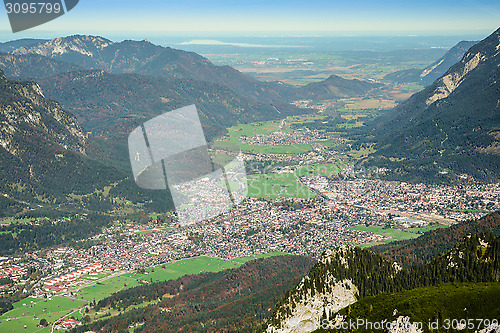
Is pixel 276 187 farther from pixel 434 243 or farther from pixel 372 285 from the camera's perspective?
pixel 372 285

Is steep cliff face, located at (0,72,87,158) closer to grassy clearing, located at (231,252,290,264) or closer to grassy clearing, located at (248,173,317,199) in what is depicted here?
grassy clearing, located at (248,173,317,199)

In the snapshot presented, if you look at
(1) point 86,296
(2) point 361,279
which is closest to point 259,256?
(1) point 86,296

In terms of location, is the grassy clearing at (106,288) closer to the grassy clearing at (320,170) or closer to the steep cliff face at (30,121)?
the steep cliff face at (30,121)

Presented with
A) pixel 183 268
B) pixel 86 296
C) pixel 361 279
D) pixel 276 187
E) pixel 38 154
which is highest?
pixel 38 154


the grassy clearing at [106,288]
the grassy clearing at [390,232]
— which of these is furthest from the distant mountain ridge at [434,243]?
the grassy clearing at [106,288]

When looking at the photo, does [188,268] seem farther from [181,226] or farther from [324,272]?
[324,272]

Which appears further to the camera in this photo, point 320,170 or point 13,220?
point 320,170

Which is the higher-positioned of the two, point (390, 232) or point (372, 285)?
point (372, 285)

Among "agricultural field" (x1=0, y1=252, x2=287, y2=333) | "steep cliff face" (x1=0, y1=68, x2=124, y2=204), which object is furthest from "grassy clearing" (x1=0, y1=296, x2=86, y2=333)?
"steep cliff face" (x1=0, y1=68, x2=124, y2=204)
